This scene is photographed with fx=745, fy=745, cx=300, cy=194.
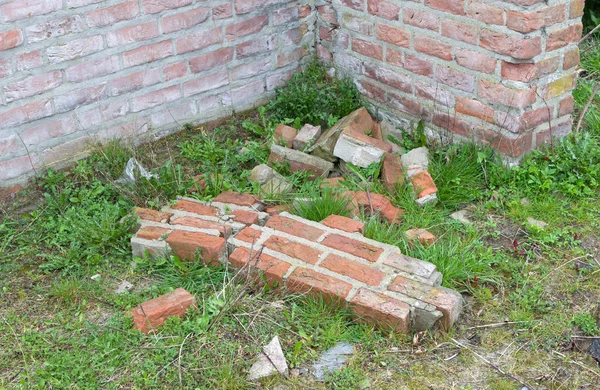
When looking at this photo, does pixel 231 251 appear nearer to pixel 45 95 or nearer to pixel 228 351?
pixel 228 351

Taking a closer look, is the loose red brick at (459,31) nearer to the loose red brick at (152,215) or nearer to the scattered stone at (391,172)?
the scattered stone at (391,172)

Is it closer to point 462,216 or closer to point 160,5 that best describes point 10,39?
point 160,5

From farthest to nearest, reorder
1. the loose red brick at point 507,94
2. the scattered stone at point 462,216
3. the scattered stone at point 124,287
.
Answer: the loose red brick at point 507,94 → the scattered stone at point 462,216 → the scattered stone at point 124,287

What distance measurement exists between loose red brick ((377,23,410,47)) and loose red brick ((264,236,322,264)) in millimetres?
1541

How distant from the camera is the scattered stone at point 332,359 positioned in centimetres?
285

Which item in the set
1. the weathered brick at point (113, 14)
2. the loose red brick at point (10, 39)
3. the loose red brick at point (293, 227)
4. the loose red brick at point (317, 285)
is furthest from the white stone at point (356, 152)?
the loose red brick at point (10, 39)

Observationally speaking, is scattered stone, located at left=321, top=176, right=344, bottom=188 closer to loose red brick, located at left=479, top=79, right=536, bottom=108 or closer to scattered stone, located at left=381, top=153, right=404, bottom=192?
scattered stone, located at left=381, top=153, right=404, bottom=192

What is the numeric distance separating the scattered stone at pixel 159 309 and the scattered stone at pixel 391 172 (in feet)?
4.37

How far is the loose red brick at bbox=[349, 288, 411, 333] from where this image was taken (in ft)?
9.75

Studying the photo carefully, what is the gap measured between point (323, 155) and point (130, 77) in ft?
3.84

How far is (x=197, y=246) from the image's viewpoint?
11.1 ft

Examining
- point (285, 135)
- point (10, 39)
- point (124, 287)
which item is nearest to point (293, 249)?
point (124, 287)

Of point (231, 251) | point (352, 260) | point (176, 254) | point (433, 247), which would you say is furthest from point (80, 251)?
point (433, 247)

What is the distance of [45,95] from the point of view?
3.92 meters
